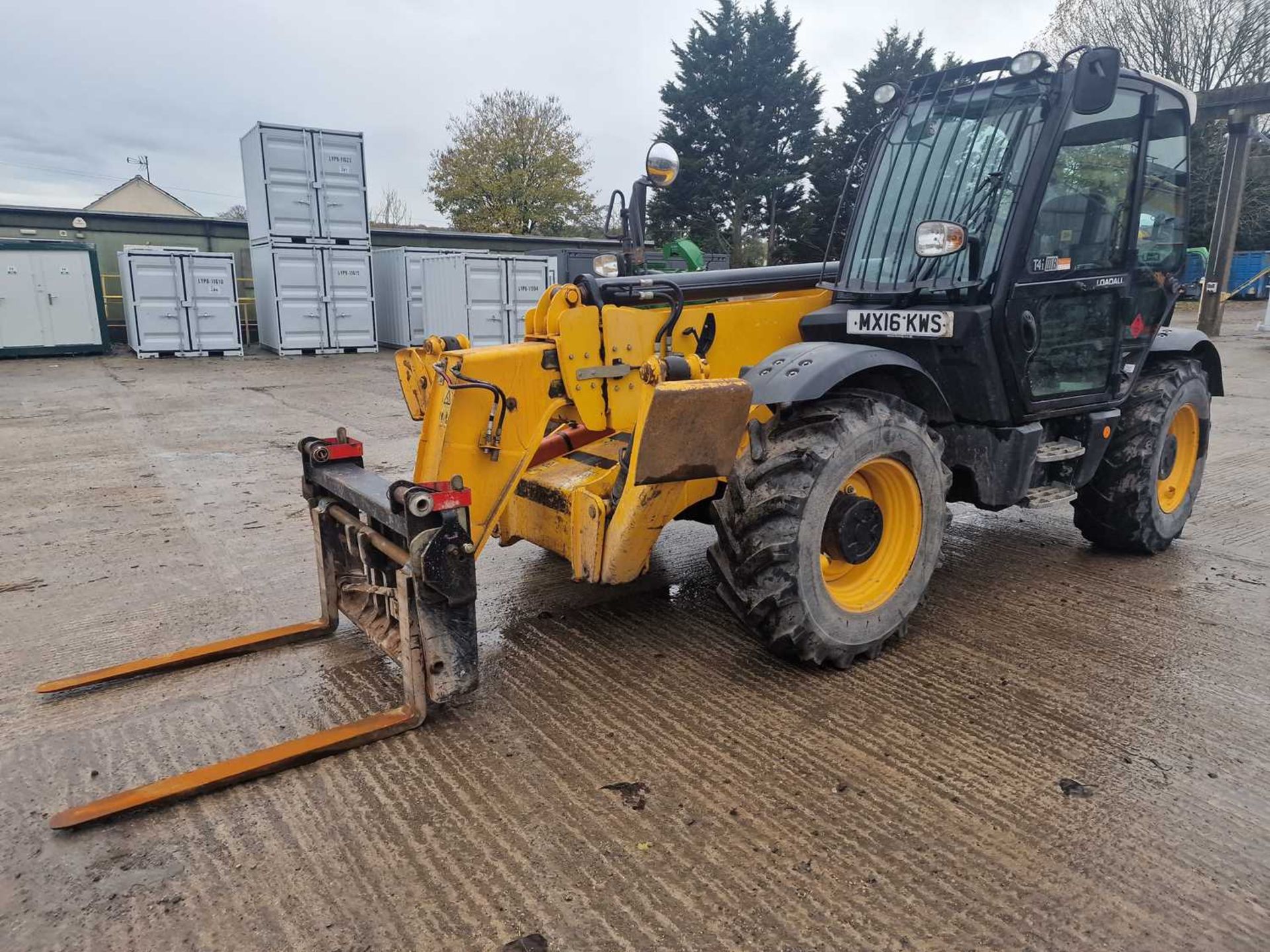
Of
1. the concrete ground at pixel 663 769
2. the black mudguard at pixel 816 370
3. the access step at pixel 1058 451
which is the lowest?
the concrete ground at pixel 663 769

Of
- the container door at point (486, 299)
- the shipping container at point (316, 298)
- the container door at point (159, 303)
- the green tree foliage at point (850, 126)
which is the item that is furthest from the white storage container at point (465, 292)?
the green tree foliage at point (850, 126)

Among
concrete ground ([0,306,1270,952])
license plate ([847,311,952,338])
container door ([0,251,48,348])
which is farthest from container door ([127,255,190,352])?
license plate ([847,311,952,338])

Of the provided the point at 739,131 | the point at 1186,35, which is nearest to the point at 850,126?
the point at 739,131

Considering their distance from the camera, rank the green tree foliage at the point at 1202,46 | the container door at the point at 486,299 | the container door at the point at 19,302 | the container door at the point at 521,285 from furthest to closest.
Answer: the green tree foliage at the point at 1202,46 < the container door at the point at 521,285 < the container door at the point at 486,299 < the container door at the point at 19,302

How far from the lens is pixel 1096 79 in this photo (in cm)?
339

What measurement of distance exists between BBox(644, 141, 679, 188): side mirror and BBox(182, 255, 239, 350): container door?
553 inches

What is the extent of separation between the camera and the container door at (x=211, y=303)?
15.4 metres

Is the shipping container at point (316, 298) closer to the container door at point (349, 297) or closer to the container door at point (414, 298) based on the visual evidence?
the container door at point (349, 297)

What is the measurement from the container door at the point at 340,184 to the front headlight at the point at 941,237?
14.4 metres

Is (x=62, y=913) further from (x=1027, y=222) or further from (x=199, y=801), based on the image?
(x=1027, y=222)

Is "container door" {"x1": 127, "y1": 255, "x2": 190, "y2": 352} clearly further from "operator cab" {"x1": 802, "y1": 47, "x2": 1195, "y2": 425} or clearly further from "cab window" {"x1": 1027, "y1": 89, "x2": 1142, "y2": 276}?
"cab window" {"x1": 1027, "y1": 89, "x2": 1142, "y2": 276}

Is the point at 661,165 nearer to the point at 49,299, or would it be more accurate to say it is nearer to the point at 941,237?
the point at 941,237

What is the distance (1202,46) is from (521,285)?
79.5 feet

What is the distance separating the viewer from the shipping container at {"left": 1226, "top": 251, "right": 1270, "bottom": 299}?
28391mm
